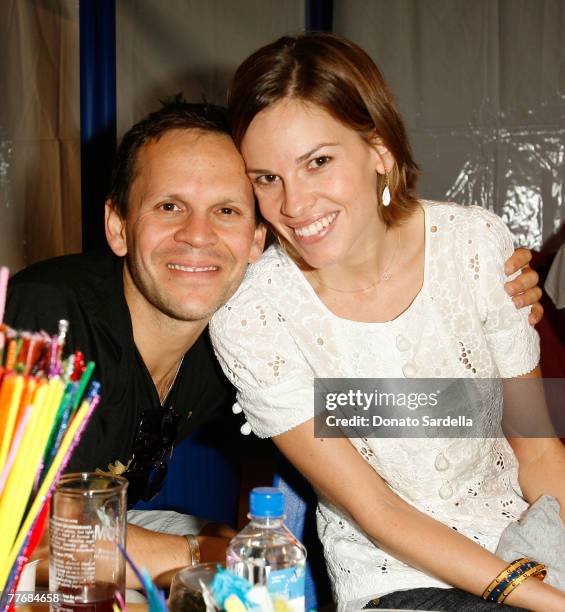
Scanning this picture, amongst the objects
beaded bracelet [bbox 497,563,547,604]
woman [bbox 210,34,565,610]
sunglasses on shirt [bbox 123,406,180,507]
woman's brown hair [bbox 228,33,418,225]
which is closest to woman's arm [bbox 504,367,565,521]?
woman [bbox 210,34,565,610]

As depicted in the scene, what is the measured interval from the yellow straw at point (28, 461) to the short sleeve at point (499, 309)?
3.16 ft

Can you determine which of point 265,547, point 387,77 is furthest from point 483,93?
point 265,547

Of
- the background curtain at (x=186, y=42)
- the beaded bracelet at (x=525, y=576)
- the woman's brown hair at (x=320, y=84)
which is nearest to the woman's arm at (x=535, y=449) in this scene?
the beaded bracelet at (x=525, y=576)

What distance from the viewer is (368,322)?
1.46 meters

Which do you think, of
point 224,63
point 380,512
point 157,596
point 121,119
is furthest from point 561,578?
point 224,63

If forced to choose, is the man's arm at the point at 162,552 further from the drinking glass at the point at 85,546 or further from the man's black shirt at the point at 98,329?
the drinking glass at the point at 85,546

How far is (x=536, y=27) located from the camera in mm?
3395

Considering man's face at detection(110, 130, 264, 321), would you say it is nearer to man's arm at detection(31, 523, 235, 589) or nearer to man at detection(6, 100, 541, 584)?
man at detection(6, 100, 541, 584)

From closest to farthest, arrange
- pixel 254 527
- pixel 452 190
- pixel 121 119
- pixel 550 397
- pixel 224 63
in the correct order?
1. pixel 254 527
2. pixel 550 397
3. pixel 121 119
4. pixel 224 63
5. pixel 452 190

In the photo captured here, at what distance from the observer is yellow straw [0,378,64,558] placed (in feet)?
2.12

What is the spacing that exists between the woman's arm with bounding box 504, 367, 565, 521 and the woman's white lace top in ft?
0.14

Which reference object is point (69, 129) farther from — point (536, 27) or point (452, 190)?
point (536, 27)

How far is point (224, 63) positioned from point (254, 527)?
275cm

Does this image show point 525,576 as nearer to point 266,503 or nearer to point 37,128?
point 266,503
